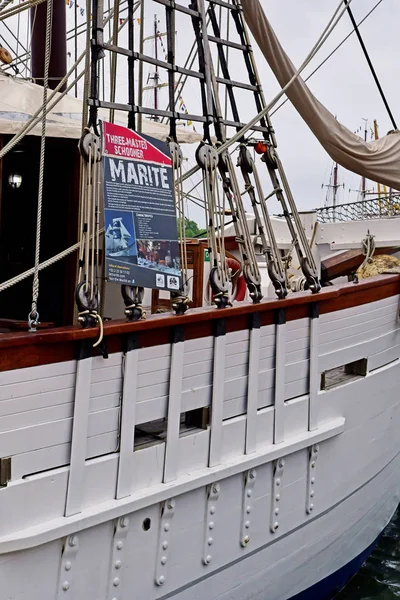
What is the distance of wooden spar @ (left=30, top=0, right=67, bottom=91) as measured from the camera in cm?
624

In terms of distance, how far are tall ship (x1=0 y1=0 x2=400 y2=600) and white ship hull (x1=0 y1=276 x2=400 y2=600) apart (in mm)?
11

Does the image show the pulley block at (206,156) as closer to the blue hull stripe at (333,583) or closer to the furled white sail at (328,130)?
the furled white sail at (328,130)

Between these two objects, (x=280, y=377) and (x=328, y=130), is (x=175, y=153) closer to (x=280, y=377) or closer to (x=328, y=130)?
(x=280, y=377)

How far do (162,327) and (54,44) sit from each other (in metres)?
3.71

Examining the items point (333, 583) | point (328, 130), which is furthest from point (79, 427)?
point (333, 583)

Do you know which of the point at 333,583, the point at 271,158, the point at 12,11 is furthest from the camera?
the point at 333,583

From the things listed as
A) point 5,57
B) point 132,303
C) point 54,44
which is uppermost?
point 54,44

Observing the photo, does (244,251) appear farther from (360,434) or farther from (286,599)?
→ (286,599)

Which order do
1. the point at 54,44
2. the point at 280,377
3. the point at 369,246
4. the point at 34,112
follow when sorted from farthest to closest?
the point at 369,246
the point at 54,44
the point at 34,112
the point at 280,377

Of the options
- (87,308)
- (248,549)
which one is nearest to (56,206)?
(87,308)

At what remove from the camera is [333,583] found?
5902 millimetres

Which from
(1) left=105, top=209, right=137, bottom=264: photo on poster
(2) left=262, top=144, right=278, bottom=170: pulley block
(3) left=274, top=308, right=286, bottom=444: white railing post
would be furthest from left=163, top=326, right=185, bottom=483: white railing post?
(2) left=262, top=144, right=278, bottom=170: pulley block

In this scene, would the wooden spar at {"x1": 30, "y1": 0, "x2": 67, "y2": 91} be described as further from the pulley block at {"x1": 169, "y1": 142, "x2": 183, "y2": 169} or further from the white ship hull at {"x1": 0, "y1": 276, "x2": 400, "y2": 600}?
the white ship hull at {"x1": 0, "y1": 276, "x2": 400, "y2": 600}

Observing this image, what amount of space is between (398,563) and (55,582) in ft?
15.9
